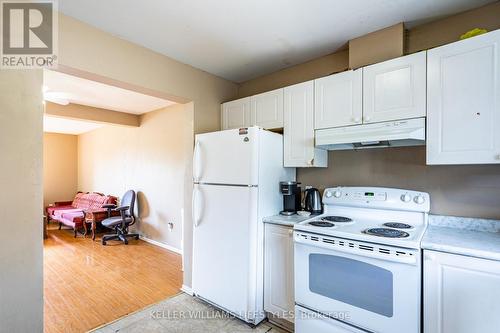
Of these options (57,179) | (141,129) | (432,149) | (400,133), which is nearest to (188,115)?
(400,133)

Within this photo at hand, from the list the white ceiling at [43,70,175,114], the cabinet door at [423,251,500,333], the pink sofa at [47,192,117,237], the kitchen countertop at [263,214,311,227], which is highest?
the white ceiling at [43,70,175,114]

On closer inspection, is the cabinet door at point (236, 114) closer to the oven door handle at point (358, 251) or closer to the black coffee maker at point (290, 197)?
the black coffee maker at point (290, 197)

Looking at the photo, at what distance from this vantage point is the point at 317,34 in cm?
214

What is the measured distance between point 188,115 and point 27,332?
7.33 feet

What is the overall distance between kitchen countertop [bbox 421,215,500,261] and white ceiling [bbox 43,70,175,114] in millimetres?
3444

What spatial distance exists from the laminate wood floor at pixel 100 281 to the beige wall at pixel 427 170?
226 centimetres

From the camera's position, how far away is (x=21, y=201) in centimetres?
164

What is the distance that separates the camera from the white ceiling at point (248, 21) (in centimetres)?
175

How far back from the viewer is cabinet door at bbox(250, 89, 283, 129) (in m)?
2.52

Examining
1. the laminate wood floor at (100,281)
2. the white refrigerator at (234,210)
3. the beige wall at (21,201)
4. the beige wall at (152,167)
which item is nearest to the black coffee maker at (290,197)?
the white refrigerator at (234,210)

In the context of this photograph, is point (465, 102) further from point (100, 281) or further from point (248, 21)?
point (100, 281)

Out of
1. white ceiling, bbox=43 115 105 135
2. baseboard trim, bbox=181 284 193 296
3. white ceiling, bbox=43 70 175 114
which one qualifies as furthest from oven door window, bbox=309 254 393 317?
white ceiling, bbox=43 115 105 135

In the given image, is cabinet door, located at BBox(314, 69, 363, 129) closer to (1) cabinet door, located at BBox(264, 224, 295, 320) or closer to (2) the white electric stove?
(2) the white electric stove

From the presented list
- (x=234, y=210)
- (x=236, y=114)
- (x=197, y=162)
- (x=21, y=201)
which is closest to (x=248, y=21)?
(x=236, y=114)
